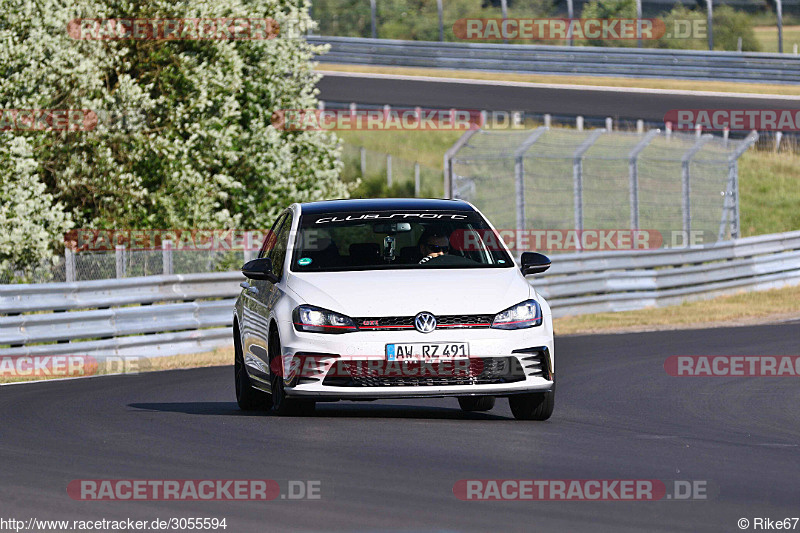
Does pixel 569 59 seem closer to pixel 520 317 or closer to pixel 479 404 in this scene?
pixel 479 404

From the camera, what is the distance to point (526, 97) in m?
47.6

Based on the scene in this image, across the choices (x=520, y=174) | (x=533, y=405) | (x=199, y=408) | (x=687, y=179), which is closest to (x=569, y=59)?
(x=687, y=179)

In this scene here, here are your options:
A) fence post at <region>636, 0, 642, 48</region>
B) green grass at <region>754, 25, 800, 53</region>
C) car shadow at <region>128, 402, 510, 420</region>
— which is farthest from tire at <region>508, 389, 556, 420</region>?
green grass at <region>754, 25, 800, 53</region>

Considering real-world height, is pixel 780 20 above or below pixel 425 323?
below

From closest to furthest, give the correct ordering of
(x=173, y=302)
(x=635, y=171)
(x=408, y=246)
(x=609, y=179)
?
(x=408, y=246)
(x=173, y=302)
(x=635, y=171)
(x=609, y=179)

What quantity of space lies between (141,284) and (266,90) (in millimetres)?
10831

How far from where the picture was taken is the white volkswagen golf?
1026cm

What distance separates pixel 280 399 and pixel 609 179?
23154mm

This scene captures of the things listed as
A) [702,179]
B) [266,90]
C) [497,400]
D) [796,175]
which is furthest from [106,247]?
[796,175]

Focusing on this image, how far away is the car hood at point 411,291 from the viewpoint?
33.8 ft

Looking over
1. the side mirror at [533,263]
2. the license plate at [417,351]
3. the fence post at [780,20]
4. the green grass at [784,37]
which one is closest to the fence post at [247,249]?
the side mirror at [533,263]

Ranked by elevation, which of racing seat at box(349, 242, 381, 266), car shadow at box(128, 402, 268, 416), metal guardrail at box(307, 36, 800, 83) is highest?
racing seat at box(349, 242, 381, 266)

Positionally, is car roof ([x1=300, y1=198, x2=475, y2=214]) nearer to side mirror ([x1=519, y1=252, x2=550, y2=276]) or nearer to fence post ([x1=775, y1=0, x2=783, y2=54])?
side mirror ([x1=519, y1=252, x2=550, y2=276])

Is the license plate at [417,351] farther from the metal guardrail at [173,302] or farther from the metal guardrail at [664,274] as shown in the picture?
the metal guardrail at [664,274]
